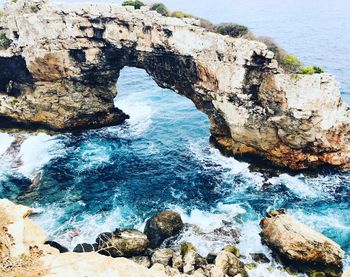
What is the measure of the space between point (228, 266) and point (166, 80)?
23613 millimetres

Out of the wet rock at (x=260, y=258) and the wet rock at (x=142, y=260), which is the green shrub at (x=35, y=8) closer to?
the wet rock at (x=142, y=260)

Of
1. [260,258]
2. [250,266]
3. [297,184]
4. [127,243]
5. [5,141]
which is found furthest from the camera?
[5,141]

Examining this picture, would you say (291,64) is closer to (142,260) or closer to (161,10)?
(161,10)

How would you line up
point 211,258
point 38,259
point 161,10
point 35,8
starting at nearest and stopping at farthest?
point 38,259 → point 211,258 → point 35,8 → point 161,10

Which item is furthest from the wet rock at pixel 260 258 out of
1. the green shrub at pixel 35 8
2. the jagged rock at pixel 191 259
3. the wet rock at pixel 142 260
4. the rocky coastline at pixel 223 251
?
the green shrub at pixel 35 8

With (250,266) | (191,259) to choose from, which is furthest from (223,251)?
(191,259)

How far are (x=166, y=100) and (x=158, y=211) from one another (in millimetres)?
27754

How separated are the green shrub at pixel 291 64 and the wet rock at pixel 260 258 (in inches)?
648

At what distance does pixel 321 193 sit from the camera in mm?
33500

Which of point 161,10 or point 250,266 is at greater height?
point 161,10

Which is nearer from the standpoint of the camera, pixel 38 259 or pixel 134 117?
pixel 38 259

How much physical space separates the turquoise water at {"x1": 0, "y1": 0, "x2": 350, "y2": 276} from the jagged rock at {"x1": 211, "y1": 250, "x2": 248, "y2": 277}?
1614 millimetres

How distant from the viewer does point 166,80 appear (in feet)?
139

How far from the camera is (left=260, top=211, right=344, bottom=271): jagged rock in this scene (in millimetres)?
25484
